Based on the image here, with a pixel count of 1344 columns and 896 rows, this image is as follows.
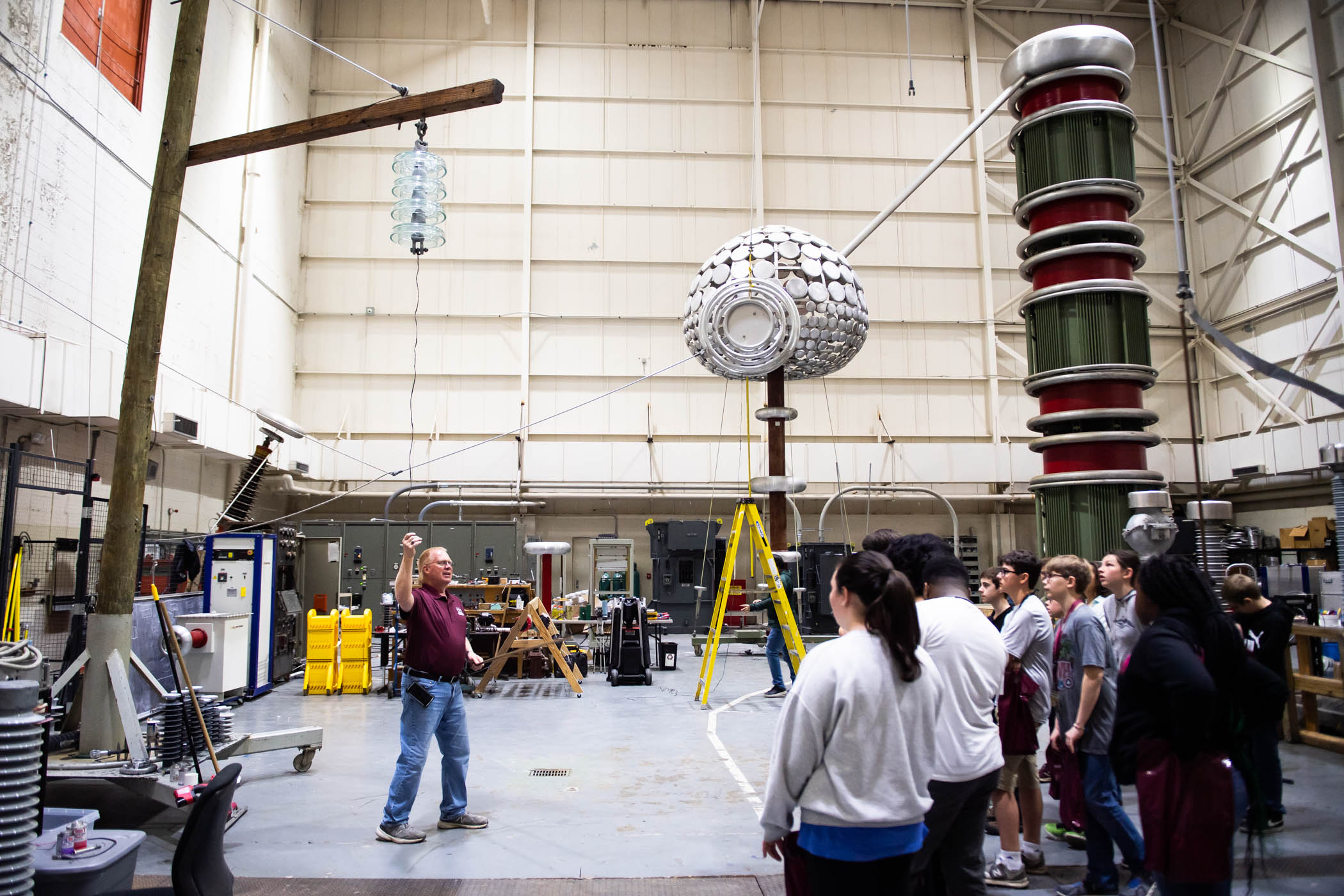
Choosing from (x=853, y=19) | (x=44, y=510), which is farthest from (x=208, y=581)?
(x=853, y=19)

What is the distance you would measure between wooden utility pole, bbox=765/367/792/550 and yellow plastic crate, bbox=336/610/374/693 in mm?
4831

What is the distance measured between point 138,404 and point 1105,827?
595 cm

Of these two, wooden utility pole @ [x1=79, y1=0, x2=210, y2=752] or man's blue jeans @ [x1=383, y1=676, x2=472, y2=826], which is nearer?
man's blue jeans @ [x1=383, y1=676, x2=472, y2=826]

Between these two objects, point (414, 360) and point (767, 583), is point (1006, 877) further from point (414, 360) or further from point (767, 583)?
point (414, 360)

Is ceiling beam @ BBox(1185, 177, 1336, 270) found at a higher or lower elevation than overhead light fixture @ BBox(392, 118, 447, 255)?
higher

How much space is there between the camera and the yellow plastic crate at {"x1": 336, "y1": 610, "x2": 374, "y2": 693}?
932 cm

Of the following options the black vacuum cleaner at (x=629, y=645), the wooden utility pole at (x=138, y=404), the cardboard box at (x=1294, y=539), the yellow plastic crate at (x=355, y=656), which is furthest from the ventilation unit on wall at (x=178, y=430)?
the cardboard box at (x=1294, y=539)

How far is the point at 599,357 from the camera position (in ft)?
55.0

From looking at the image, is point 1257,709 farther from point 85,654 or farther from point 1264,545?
point 1264,545

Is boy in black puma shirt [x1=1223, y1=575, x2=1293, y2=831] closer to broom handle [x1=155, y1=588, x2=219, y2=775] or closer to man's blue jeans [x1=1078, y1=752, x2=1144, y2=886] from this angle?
man's blue jeans [x1=1078, y1=752, x2=1144, y2=886]

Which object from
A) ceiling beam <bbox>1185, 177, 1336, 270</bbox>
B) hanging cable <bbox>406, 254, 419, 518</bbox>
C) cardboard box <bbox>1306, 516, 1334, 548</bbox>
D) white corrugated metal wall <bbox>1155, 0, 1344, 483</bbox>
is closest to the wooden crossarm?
hanging cable <bbox>406, 254, 419, 518</bbox>

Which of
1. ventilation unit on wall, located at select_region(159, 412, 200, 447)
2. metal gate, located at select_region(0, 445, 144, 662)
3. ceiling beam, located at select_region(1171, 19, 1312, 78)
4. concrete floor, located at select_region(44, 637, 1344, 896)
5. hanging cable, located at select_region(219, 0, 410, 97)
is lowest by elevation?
concrete floor, located at select_region(44, 637, 1344, 896)

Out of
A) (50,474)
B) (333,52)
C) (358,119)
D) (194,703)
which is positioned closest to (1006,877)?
(194,703)

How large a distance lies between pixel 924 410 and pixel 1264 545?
6.68 meters
